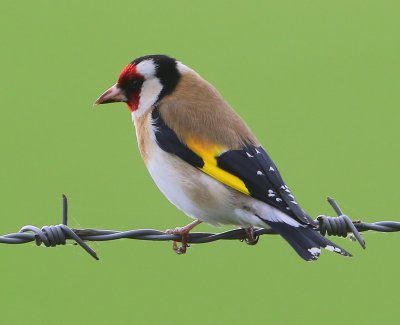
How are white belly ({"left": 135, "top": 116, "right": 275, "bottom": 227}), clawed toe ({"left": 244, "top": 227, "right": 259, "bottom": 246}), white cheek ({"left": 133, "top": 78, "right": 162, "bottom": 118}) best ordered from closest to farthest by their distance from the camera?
white belly ({"left": 135, "top": 116, "right": 275, "bottom": 227}) → clawed toe ({"left": 244, "top": 227, "right": 259, "bottom": 246}) → white cheek ({"left": 133, "top": 78, "right": 162, "bottom": 118})

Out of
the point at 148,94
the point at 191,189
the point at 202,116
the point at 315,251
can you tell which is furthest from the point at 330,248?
the point at 148,94

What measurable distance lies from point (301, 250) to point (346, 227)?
29cm

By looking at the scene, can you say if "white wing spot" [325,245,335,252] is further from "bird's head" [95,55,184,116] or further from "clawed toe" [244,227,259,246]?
"bird's head" [95,55,184,116]

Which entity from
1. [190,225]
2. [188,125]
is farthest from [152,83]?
[190,225]

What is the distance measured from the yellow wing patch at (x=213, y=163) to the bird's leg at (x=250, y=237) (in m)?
0.36

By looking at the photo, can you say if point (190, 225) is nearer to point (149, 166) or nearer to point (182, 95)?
point (149, 166)

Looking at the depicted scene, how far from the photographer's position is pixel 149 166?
574cm

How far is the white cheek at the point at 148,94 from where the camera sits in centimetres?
608

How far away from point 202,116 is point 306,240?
1217 mm

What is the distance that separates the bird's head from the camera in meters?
6.12

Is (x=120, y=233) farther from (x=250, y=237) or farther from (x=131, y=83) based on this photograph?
(x=131, y=83)

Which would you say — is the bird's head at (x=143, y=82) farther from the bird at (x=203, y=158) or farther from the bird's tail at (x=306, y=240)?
the bird's tail at (x=306, y=240)

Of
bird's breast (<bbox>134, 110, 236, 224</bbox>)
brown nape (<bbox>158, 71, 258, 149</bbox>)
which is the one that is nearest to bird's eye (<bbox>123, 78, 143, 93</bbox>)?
brown nape (<bbox>158, 71, 258, 149</bbox>)

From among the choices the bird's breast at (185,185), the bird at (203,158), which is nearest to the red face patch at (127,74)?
the bird at (203,158)
